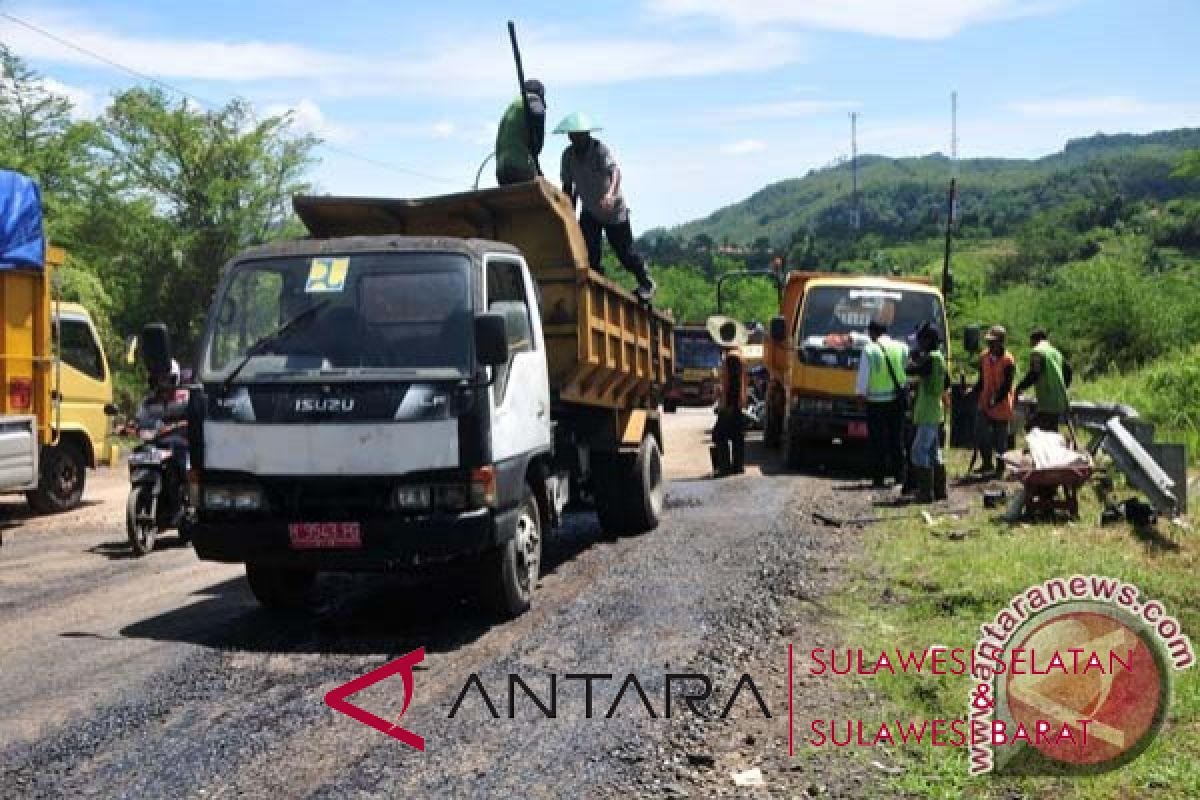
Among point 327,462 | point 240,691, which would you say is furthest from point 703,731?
point 327,462

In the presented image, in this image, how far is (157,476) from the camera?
10.6 metres

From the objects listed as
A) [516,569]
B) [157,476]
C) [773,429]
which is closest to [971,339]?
[773,429]

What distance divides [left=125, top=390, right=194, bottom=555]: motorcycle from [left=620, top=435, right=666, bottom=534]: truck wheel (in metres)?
3.79

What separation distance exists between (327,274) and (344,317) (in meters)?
0.34

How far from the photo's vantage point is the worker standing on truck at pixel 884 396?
12867 mm

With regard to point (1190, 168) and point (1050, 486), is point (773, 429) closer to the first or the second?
point (1050, 486)

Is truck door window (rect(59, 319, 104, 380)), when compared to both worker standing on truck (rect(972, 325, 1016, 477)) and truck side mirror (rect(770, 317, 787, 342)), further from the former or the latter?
worker standing on truck (rect(972, 325, 1016, 477))

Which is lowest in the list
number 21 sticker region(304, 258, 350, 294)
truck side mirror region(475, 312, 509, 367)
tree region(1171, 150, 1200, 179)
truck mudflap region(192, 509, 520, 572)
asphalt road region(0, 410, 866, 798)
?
asphalt road region(0, 410, 866, 798)

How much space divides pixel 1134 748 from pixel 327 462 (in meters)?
4.21

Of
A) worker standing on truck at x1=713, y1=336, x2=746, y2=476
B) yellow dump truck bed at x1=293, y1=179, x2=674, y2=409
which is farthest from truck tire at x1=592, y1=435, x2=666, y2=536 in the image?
worker standing on truck at x1=713, y1=336, x2=746, y2=476

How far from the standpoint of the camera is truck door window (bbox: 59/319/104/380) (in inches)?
555

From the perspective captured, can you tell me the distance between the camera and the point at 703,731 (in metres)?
5.16

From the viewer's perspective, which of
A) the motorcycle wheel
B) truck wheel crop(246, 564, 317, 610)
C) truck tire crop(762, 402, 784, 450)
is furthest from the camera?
truck tire crop(762, 402, 784, 450)

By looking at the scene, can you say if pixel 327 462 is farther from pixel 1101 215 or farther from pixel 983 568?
pixel 1101 215
